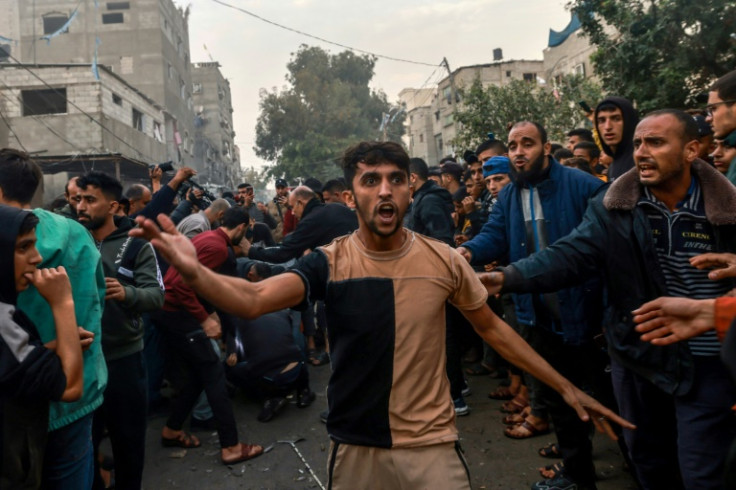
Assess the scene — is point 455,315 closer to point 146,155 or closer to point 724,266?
point 724,266

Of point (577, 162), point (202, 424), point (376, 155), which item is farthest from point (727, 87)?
point (202, 424)

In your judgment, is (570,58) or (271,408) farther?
(570,58)

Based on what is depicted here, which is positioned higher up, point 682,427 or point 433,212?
point 433,212

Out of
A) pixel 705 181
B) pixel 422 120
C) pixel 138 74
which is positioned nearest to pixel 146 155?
pixel 138 74

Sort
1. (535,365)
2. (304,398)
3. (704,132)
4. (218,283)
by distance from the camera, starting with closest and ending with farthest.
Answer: (218,283)
(535,365)
(704,132)
(304,398)

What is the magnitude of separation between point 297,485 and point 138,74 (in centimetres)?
3802

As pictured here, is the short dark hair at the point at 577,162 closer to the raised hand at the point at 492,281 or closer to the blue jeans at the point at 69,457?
the raised hand at the point at 492,281

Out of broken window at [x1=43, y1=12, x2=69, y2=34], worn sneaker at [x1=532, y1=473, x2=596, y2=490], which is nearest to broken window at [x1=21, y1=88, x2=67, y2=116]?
broken window at [x1=43, y1=12, x2=69, y2=34]

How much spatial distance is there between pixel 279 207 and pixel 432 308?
10.7m

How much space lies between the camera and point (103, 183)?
3.82 metres

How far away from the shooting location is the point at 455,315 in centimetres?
516

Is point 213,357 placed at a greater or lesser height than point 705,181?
lesser

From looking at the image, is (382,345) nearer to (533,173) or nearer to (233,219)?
(533,173)

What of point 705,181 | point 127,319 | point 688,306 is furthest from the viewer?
point 127,319
